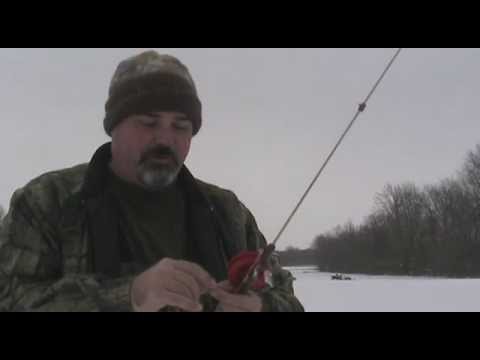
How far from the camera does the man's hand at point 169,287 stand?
→ 982 mm

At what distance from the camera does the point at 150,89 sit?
→ 132 cm

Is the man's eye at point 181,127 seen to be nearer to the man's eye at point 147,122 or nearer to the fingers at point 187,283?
the man's eye at point 147,122

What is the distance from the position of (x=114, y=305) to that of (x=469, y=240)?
27.6m

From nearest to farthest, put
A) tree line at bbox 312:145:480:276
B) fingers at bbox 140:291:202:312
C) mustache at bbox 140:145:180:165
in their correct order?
fingers at bbox 140:291:202:312
mustache at bbox 140:145:180:165
tree line at bbox 312:145:480:276

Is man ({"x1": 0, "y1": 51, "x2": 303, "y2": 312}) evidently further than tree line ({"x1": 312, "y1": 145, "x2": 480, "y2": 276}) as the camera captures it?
No

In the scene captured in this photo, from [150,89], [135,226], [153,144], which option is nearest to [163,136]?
[153,144]

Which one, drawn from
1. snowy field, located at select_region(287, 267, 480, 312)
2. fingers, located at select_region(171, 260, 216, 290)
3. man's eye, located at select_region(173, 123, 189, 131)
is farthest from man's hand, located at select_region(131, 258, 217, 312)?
man's eye, located at select_region(173, 123, 189, 131)

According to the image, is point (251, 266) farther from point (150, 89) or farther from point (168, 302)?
point (150, 89)

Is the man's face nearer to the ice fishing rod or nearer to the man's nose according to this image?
the man's nose

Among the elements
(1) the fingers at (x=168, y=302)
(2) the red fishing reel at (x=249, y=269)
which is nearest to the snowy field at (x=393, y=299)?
(2) the red fishing reel at (x=249, y=269)

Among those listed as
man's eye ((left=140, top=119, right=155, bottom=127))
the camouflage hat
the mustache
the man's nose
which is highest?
the camouflage hat

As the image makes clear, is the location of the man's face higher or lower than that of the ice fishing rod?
higher

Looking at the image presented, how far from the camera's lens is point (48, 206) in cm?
124

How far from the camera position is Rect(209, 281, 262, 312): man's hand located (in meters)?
1.06
